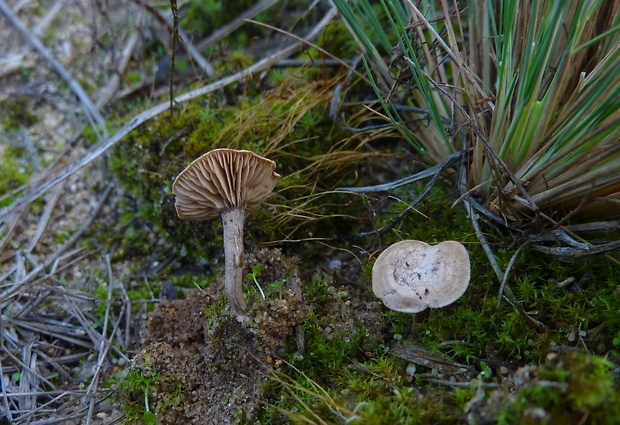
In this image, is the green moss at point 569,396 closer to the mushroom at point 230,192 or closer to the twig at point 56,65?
the mushroom at point 230,192

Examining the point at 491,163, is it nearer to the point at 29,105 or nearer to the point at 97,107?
the point at 97,107

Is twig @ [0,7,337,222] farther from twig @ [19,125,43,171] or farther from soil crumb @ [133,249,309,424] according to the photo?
soil crumb @ [133,249,309,424]

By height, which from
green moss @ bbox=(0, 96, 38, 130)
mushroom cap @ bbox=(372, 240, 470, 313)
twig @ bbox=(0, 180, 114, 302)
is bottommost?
mushroom cap @ bbox=(372, 240, 470, 313)

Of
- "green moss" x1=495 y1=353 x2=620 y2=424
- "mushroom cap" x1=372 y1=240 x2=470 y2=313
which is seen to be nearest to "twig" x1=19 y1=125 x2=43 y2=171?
"mushroom cap" x1=372 y1=240 x2=470 y2=313

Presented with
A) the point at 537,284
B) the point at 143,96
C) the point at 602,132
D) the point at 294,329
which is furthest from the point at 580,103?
the point at 143,96

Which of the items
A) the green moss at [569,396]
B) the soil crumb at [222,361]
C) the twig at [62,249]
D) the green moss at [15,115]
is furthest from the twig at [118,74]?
the green moss at [569,396]

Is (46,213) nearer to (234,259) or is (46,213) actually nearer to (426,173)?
(234,259)

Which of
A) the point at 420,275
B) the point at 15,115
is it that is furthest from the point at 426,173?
the point at 15,115
